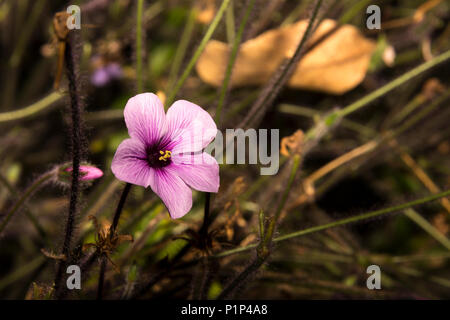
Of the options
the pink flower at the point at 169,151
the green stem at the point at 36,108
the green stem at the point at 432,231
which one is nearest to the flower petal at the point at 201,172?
the pink flower at the point at 169,151

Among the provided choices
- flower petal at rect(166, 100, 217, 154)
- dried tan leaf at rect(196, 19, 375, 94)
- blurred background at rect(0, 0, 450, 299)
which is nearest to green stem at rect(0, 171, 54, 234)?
blurred background at rect(0, 0, 450, 299)

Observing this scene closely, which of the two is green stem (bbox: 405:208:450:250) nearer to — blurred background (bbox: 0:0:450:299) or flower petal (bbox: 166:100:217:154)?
blurred background (bbox: 0:0:450:299)

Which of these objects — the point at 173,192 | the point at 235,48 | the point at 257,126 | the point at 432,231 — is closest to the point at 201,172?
the point at 173,192

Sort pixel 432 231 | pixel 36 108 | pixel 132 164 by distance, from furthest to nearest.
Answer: pixel 432 231, pixel 36 108, pixel 132 164

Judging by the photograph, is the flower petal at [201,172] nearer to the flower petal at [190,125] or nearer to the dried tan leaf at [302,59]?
the flower petal at [190,125]

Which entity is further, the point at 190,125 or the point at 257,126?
the point at 257,126

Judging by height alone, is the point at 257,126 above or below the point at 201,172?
above

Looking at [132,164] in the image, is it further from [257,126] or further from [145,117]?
[257,126]

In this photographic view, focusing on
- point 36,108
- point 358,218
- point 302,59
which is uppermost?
point 302,59
